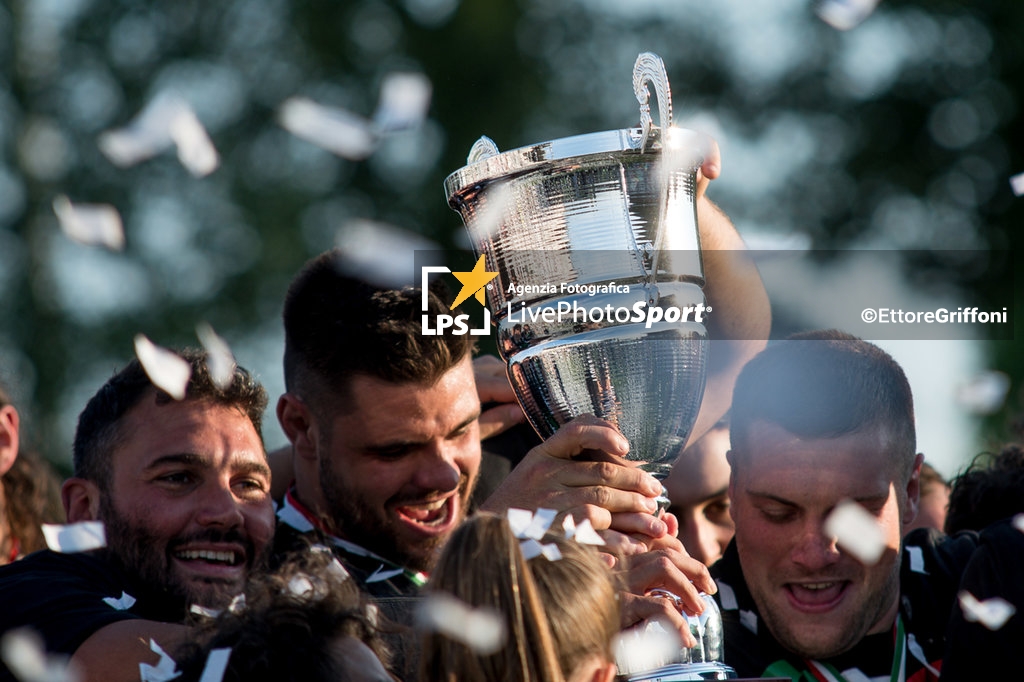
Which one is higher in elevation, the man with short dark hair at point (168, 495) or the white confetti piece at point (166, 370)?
the white confetti piece at point (166, 370)

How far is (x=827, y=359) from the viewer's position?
137 inches

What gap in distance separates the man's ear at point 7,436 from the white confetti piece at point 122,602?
1.42 meters

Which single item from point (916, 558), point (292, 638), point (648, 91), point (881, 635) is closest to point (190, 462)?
point (292, 638)

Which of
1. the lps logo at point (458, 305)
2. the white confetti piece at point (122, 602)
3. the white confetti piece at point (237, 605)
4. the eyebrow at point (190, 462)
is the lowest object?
the white confetti piece at point (122, 602)

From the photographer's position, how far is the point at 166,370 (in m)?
3.66

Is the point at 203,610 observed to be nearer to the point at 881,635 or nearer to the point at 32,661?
the point at 32,661

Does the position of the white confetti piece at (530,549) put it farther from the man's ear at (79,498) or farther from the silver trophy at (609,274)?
the man's ear at (79,498)

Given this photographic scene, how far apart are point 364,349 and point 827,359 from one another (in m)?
1.26

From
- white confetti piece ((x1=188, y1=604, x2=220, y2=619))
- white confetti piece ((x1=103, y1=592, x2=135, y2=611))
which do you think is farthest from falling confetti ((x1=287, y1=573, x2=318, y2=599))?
white confetti piece ((x1=103, y1=592, x2=135, y2=611))

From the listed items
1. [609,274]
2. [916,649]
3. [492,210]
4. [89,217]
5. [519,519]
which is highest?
[89,217]

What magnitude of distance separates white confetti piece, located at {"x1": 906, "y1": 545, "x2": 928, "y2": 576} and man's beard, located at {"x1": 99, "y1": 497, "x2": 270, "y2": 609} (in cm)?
169

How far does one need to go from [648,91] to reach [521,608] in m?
1.04

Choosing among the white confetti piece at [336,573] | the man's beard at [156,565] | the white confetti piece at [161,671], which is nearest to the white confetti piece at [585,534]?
the white confetti piece at [336,573]

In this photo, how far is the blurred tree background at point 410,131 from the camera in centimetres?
1466
